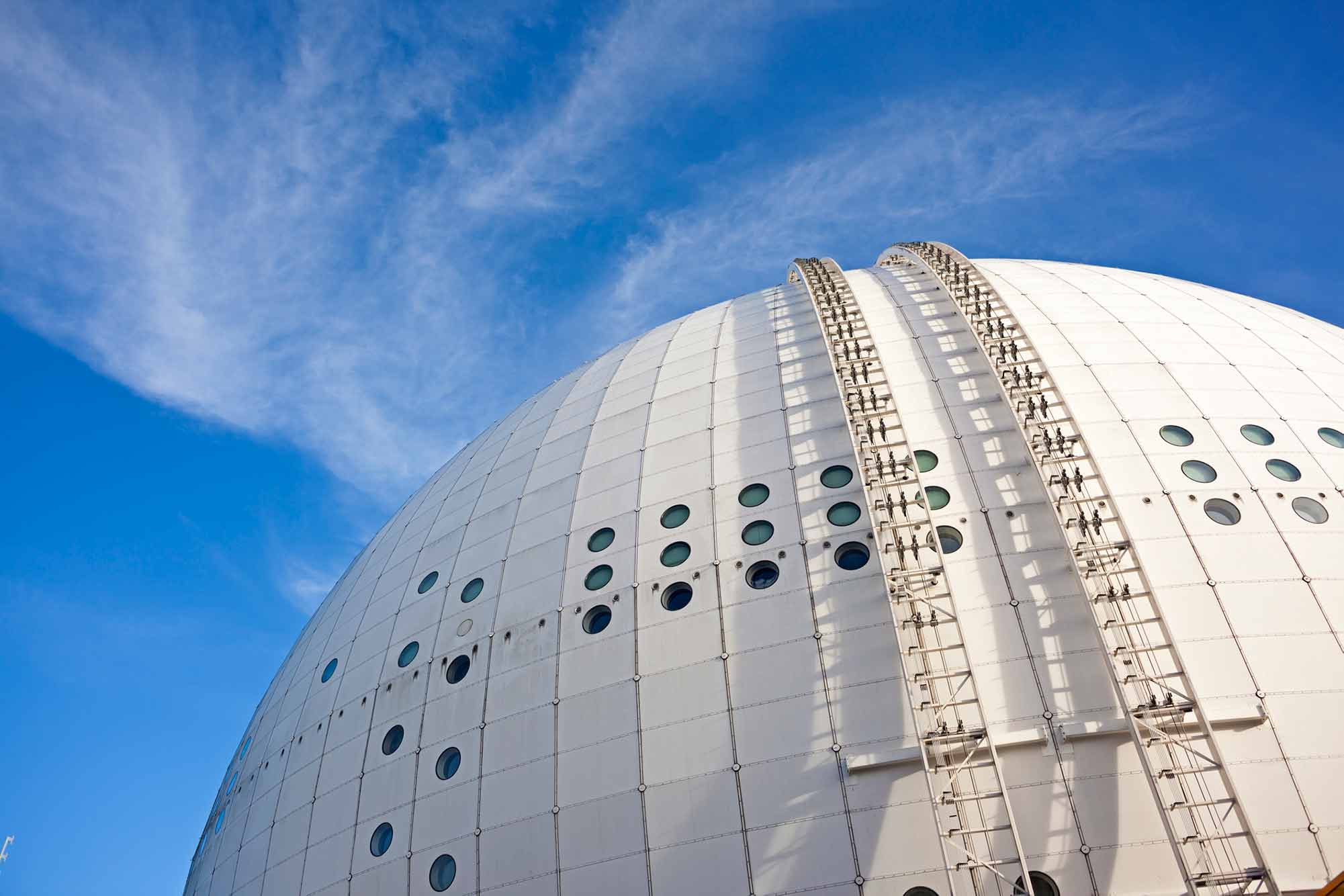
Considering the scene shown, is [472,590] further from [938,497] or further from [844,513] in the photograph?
[938,497]

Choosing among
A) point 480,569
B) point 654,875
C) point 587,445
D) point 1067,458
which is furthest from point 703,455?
point 654,875

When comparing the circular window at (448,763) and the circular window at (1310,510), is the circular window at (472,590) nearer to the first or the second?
the circular window at (448,763)

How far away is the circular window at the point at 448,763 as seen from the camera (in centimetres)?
1875

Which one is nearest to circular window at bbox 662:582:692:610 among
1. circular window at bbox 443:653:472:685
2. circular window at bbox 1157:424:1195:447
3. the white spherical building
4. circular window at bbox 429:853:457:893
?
the white spherical building

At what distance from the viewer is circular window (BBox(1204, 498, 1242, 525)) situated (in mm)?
18109

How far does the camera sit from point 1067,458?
19.1 meters

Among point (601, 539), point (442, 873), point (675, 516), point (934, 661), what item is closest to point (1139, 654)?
point (934, 661)

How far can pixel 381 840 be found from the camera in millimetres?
18891

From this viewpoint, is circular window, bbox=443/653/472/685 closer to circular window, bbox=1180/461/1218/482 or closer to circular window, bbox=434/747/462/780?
circular window, bbox=434/747/462/780

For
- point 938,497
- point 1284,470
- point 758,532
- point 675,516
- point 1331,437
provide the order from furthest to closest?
point 675,516 → point 1331,437 → point 758,532 → point 1284,470 → point 938,497

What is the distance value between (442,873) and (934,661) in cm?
955

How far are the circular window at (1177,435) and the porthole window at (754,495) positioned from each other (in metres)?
8.25

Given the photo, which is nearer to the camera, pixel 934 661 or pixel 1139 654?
pixel 1139 654

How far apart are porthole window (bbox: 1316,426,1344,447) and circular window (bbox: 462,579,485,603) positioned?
1833 centimetres
